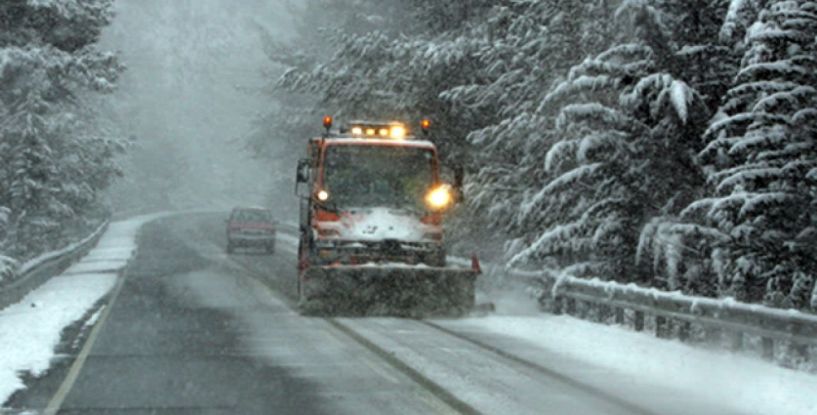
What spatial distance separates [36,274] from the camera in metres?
23.7

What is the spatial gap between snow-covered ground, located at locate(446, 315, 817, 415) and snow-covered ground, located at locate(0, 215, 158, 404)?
574 cm

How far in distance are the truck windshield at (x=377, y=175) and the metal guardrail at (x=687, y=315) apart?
8.06ft

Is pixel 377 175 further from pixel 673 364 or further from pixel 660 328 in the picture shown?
pixel 673 364

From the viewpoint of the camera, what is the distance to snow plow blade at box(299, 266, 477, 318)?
18.3 meters

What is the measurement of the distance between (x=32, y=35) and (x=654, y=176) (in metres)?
18.0

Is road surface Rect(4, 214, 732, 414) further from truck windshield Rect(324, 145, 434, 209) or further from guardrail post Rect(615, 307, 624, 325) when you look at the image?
guardrail post Rect(615, 307, 624, 325)

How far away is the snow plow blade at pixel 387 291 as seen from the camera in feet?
60.1

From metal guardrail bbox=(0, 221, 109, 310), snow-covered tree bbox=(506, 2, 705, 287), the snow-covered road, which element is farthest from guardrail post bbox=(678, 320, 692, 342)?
metal guardrail bbox=(0, 221, 109, 310)

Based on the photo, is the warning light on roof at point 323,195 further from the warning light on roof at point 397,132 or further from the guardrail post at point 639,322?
the guardrail post at point 639,322

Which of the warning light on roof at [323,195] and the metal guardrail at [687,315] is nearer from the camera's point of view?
the metal guardrail at [687,315]

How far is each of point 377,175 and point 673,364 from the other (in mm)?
7287

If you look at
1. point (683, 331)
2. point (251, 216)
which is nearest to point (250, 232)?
point (251, 216)

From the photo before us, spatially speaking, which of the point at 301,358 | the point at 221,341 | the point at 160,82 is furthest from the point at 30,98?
the point at 160,82

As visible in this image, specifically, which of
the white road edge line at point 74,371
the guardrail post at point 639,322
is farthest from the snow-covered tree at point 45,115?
the guardrail post at point 639,322
